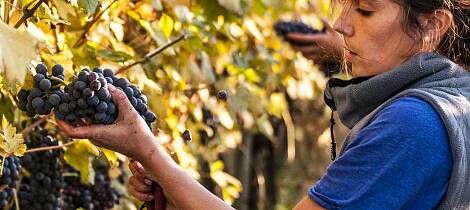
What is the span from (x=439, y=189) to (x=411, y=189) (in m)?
0.06

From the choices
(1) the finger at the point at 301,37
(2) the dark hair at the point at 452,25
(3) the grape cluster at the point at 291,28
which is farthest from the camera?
(3) the grape cluster at the point at 291,28

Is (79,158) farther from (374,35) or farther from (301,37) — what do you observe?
(301,37)

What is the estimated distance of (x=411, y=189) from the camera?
1586 millimetres

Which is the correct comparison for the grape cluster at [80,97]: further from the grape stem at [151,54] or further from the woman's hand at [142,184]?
the grape stem at [151,54]

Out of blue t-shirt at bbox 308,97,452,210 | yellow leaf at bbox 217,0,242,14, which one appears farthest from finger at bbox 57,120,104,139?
yellow leaf at bbox 217,0,242,14

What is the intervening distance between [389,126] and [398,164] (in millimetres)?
62

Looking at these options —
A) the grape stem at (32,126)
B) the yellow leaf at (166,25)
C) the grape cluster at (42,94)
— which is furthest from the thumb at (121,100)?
the yellow leaf at (166,25)

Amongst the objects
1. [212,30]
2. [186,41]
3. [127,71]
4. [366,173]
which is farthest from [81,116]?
[212,30]

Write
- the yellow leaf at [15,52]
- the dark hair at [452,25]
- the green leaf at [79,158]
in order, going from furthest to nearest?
1. the green leaf at [79,158]
2. the dark hair at [452,25]
3. the yellow leaf at [15,52]

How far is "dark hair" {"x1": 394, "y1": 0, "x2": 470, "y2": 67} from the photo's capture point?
1751 millimetres

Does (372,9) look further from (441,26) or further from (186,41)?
(186,41)

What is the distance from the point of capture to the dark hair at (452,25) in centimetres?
175

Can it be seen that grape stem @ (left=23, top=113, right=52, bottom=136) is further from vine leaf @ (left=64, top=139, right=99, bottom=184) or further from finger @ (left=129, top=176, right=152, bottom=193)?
finger @ (left=129, top=176, right=152, bottom=193)

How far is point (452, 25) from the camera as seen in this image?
5.95 ft
